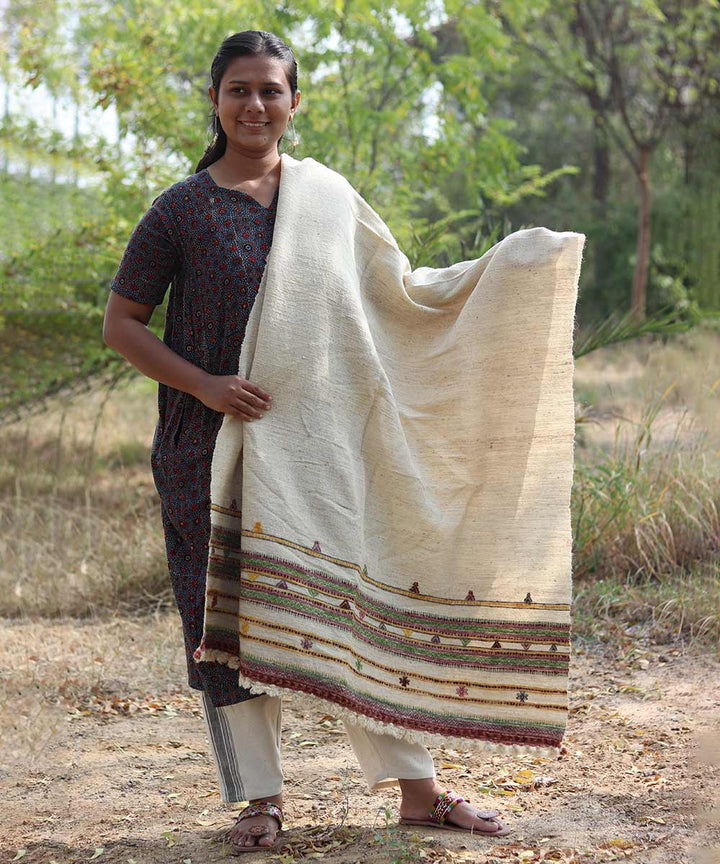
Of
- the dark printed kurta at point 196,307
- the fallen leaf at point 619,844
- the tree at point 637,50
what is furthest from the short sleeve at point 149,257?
the tree at point 637,50

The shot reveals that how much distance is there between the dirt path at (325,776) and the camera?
250cm

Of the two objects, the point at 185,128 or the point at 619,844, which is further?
the point at 185,128

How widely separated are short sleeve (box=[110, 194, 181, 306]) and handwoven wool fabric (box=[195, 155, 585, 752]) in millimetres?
250

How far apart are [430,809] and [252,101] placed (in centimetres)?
173

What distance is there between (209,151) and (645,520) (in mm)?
2933

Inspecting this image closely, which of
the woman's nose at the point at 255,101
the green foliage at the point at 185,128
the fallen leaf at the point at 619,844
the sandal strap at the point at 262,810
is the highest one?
the green foliage at the point at 185,128

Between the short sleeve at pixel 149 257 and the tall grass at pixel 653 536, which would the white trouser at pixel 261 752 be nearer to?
the short sleeve at pixel 149 257

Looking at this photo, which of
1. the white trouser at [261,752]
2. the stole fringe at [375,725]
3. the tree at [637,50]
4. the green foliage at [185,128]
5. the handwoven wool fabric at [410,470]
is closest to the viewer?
the stole fringe at [375,725]

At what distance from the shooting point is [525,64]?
13133 mm

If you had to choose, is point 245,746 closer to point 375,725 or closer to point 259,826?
point 259,826

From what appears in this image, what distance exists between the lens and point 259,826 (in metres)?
2.48

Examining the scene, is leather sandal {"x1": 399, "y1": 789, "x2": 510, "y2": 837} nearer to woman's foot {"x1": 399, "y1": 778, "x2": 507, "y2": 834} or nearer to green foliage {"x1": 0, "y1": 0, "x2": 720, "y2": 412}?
woman's foot {"x1": 399, "y1": 778, "x2": 507, "y2": 834}

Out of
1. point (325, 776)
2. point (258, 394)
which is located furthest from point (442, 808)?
point (258, 394)

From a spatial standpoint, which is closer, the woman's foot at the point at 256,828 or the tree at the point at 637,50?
the woman's foot at the point at 256,828
